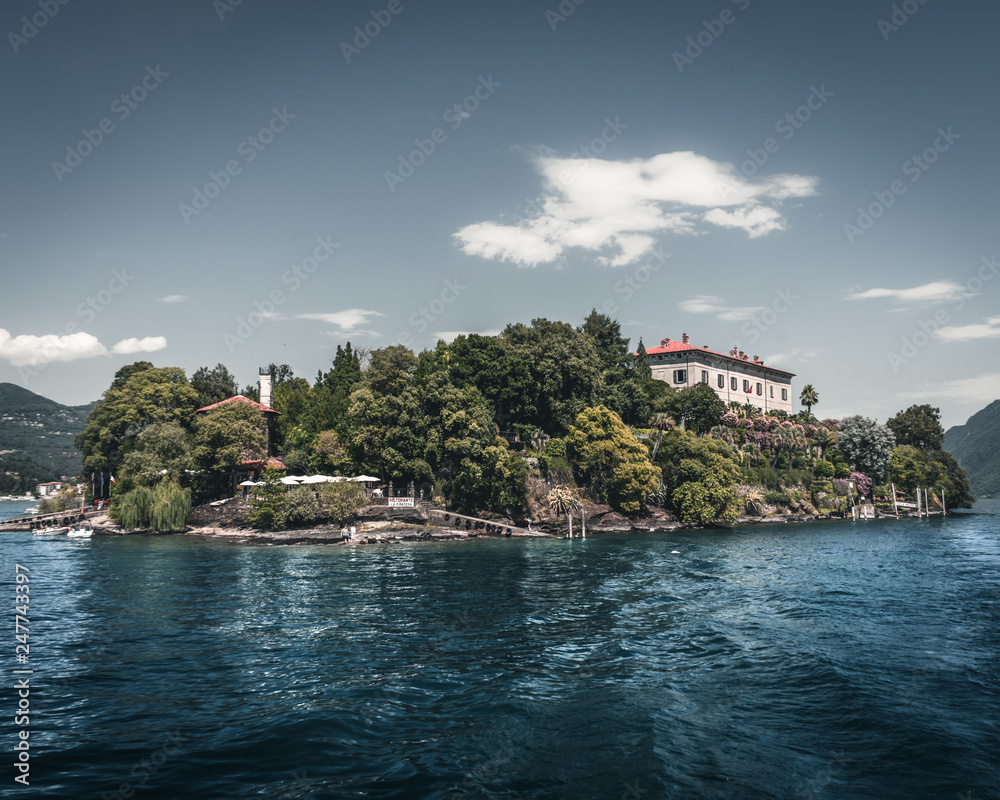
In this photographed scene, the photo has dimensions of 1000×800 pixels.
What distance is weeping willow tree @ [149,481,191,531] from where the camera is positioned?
61.8 m

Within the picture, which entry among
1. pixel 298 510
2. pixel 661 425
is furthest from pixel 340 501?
pixel 661 425

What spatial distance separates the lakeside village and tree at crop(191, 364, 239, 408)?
2.42 feet

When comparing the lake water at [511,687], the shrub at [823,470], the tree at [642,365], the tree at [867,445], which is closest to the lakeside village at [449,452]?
the shrub at [823,470]

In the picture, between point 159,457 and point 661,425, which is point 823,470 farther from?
point 159,457

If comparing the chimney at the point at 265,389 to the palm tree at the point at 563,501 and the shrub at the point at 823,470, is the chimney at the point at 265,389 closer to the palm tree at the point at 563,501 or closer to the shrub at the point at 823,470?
the palm tree at the point at 563,501

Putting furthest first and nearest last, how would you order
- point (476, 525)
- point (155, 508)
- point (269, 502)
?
1. point (476, 525)
2. point (155, 508)
3. point (269, 502)

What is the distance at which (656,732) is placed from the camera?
44.5 feet

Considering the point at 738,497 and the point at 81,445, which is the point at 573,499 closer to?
the point at 738,497

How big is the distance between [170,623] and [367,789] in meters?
16.8

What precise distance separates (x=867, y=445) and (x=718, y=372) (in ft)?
89.6

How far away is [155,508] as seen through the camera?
6175 cm

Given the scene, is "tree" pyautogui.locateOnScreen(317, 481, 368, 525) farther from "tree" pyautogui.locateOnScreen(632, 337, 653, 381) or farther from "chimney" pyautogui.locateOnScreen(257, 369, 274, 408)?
"tree" pyautogui.locateOnScreen(632, 337, 653, 381)

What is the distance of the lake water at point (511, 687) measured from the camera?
11.6m

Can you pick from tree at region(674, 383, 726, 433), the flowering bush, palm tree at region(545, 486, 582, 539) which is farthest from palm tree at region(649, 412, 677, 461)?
the flowering bush
